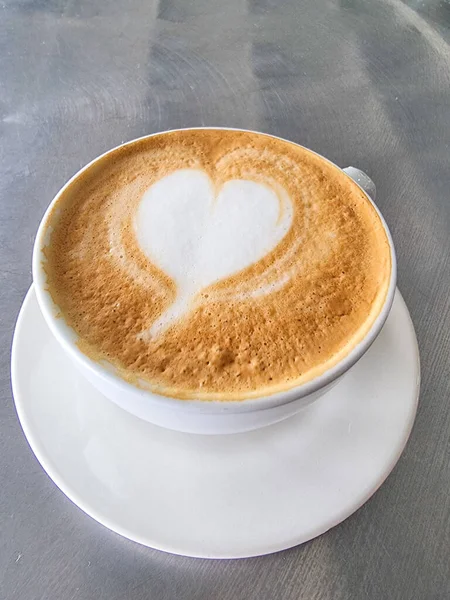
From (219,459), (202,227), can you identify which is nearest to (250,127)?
(202,227)

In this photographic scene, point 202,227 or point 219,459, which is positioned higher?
point 202,227

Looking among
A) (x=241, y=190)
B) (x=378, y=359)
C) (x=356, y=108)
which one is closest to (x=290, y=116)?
(x=356, y=108)

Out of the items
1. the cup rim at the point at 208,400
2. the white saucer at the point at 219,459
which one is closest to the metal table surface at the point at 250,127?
the white saucer at the point at 219,459

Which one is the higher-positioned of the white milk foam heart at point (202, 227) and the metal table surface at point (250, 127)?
the white milk foam heart at point (202, 227)

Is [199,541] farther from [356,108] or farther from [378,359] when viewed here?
[356,108]

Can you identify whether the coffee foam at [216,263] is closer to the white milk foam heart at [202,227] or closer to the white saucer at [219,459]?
the white milk foam heart at [202,227]

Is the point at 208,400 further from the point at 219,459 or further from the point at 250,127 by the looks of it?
the point at 250,127

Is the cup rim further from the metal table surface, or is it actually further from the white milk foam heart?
the metal table surface
